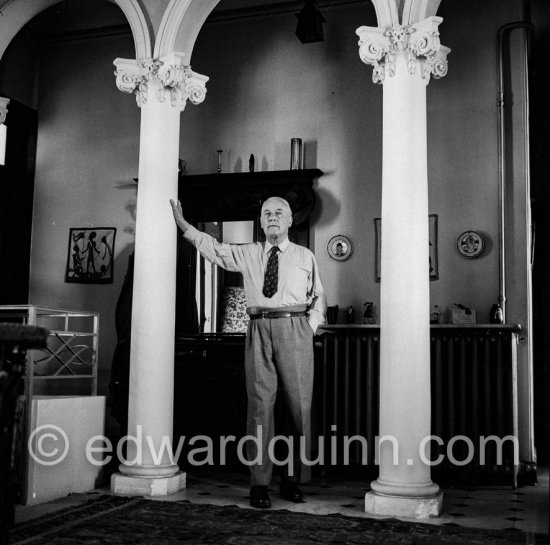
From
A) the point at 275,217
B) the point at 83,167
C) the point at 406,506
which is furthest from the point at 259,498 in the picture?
the point at 83,167

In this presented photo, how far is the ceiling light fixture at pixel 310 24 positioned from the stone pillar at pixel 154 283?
55.3 inches

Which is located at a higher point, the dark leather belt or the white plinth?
the dark leather belt

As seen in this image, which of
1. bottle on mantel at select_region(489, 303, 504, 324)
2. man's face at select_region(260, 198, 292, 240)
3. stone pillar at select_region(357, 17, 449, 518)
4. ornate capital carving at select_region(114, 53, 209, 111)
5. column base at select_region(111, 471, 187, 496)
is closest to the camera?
stone pillar at select_region(357, 17, 449, 518)

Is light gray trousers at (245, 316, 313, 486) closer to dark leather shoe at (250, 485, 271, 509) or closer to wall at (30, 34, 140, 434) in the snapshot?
dark leather shoe at (250, 485, 271, 509)

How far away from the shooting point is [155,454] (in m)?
5.11

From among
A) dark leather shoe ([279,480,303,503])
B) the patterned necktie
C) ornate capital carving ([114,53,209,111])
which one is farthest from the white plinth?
ornate capital carving ([114,53,209,111])

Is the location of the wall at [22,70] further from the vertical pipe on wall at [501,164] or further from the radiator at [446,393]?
the vertical pipe on wall at [501,164]

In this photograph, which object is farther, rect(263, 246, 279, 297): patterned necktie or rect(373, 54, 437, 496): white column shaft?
rect(263, 246, 279, 297): patterned necktie

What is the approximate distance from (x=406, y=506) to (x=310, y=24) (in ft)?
Answer: 13.6

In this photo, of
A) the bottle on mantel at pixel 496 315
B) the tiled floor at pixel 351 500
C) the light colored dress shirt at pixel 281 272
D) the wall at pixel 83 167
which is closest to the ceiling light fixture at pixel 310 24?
the wall at pixel 83 167

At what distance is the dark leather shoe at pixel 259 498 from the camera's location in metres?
4.62

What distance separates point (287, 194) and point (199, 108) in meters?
1.42

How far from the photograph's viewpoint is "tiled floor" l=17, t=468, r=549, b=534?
172 inches

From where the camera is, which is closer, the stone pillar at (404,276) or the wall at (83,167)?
the stone pillar at (404,276)
